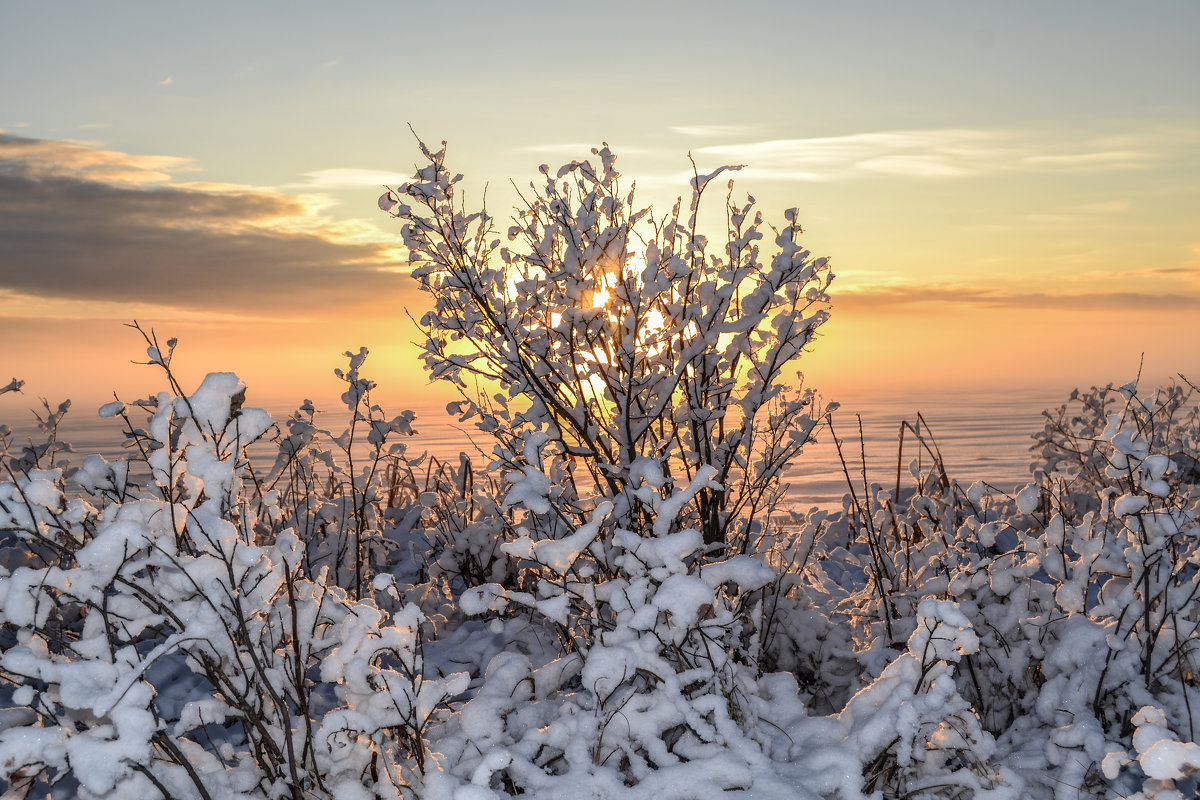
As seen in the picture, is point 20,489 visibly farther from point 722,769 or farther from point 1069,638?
point 1069,638

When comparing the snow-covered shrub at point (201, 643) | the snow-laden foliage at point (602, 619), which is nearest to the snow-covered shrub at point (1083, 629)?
the snow-laden foliage at point (602, 619)

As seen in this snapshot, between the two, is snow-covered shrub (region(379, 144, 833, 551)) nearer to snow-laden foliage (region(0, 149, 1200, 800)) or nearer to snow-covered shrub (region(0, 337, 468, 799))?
snow-laden foliage (region(0, 149, 1200, 800))

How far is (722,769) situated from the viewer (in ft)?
8.61

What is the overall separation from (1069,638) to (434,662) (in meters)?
2.92

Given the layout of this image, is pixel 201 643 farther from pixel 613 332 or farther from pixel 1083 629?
pixel 1083 629

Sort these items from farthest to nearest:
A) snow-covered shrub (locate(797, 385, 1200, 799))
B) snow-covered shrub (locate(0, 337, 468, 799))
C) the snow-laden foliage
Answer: snow-covered shrub (locate(797, 385, 1200, 799)), the snow-laden foliage, snow-covered shrub (locate(0, 337, 468, 799))

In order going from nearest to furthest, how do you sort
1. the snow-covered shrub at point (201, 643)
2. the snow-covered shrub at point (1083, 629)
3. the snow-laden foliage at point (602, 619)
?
the snow-covered shrub at point (201, 643)
the snow-laden foliage at point (602, 619)
the snow-covered shrub at point (1083, 629)

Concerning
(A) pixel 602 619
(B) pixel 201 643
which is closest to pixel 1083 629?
Result: (A) pixel 602 619

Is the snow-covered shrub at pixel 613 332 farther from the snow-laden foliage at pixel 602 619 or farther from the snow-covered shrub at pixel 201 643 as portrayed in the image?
the snow-covered shrub at pixel 201 643

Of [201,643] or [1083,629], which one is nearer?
[201,643]

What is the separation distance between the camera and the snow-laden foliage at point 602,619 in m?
2.50

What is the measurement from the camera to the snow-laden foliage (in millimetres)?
2502

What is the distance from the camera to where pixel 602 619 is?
127 inches

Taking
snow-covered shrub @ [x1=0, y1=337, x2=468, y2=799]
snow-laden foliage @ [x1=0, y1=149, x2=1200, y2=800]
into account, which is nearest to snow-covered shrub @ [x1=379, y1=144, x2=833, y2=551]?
snow-laden foliage @ [x1=0, y1=149, x2=1200, y2=800]
